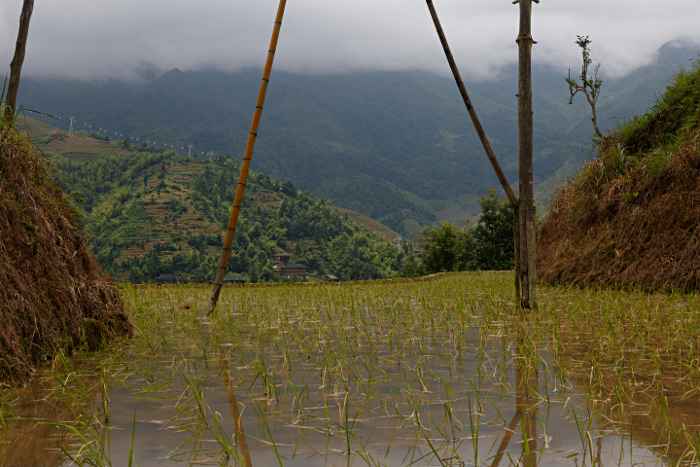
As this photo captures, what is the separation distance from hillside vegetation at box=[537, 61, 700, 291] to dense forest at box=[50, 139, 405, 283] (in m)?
32.5

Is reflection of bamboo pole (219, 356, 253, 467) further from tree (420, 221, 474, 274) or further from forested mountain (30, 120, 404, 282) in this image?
forested mountain (30, 120, 404, 282)

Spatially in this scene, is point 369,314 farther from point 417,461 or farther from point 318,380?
point 417,461

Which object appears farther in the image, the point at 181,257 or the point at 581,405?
the point at 181,257

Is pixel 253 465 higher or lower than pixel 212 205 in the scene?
lower

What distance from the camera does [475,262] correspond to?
29.5m

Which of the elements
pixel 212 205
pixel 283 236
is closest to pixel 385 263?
pixel 283 236

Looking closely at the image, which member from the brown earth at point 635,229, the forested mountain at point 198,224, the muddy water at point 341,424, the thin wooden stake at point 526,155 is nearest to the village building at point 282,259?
the forested mountain at point 198,224

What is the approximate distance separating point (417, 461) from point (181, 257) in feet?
172

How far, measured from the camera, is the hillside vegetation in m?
8.73

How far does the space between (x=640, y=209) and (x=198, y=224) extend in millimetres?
62607

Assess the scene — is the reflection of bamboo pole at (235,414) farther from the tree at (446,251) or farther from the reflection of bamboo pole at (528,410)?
the tree at (446,251)

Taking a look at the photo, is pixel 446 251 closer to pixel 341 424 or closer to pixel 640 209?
pixel 640 209

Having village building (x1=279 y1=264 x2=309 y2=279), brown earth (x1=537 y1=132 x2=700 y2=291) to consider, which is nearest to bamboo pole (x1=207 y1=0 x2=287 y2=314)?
brown earth (x1=537 y1=132 x2=700 y2=291)

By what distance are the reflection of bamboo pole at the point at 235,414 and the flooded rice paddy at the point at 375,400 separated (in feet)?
0.04
